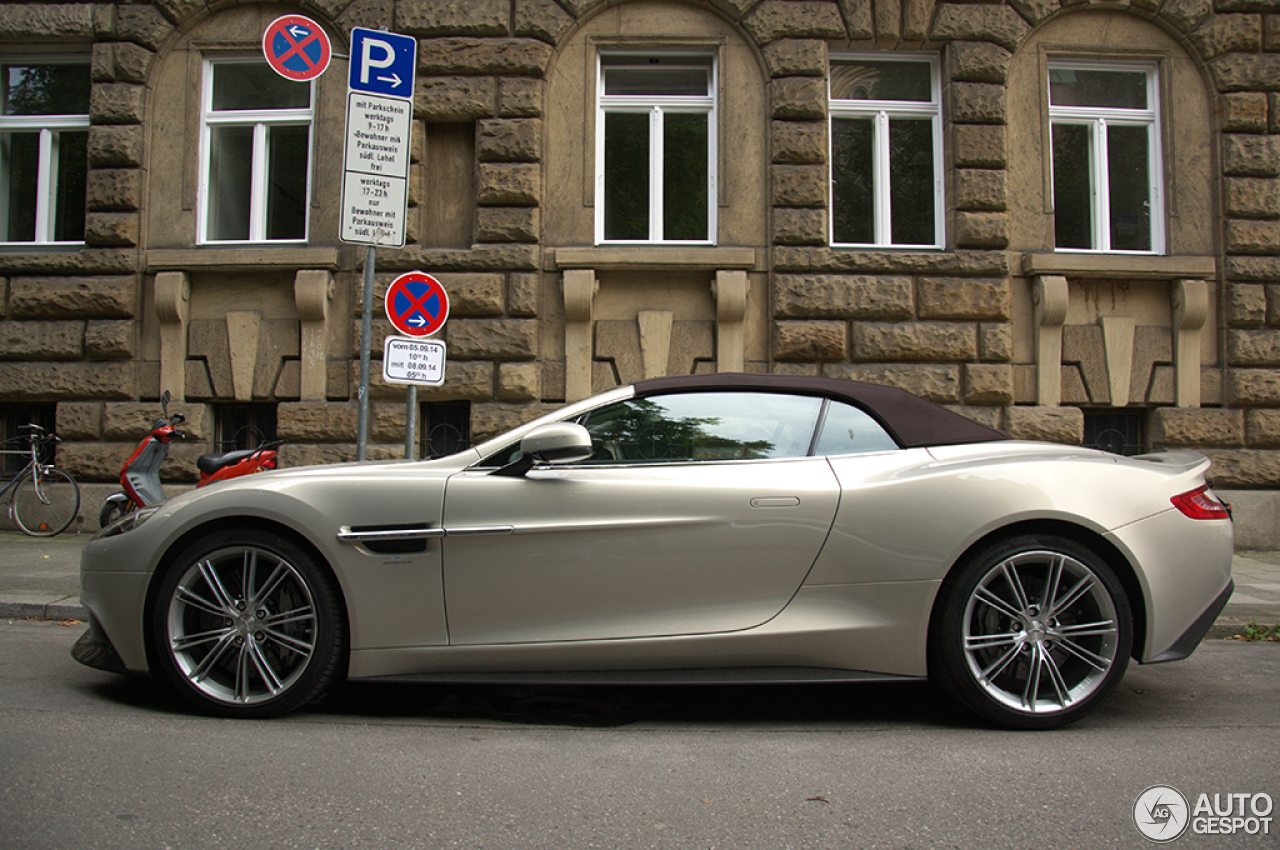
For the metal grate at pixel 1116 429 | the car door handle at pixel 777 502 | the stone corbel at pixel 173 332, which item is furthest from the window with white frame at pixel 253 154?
the metal grate at pixel 1116 429

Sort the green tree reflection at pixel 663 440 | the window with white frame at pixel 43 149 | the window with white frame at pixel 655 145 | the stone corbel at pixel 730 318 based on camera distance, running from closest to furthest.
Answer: the green tree reflection at pixel 663 440, the stone corbel at pixel 730 318, the window with white frame at pixel 655 145, the window with white frame at pixel 43 149

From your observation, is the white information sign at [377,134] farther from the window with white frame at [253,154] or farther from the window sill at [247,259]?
the window with white frame at [253,154]

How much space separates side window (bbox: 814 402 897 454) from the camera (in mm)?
3508

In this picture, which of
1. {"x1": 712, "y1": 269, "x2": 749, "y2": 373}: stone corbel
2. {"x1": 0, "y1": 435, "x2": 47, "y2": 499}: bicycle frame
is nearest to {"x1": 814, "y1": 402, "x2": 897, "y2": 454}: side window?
{"x1": 712, "y1": 269, "x2": 749, "y2": 373}: stone corbel

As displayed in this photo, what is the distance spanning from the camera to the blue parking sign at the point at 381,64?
19.4ft

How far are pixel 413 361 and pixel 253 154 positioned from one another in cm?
488

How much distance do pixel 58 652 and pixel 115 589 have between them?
151 cm

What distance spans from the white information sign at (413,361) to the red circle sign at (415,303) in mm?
152

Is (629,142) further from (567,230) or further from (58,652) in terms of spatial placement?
(58,652)

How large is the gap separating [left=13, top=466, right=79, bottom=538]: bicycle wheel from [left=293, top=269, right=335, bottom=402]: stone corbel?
244 centimetres

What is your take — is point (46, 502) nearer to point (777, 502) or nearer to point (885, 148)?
point (777, 502)

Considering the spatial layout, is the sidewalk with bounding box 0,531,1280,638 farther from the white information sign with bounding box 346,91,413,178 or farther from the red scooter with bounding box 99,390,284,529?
the white information sign with bounding box 346,91,413,178

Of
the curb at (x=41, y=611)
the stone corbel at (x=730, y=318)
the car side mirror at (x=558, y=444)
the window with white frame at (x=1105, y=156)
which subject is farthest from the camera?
the window with white frame at (x=1105, y=156)

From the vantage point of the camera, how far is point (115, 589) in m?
3.48
